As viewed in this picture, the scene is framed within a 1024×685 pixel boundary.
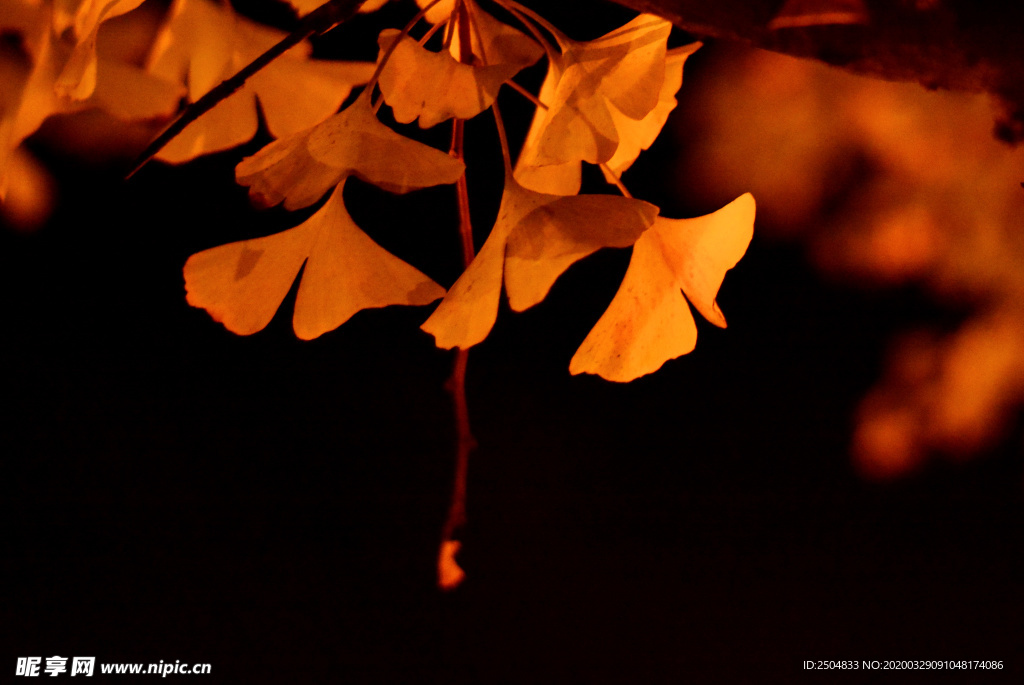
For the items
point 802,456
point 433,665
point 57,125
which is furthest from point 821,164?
point 57,125

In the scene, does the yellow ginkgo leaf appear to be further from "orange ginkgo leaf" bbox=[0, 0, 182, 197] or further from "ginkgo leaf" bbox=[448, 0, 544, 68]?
"orange ginkgo leaf" bbox=[0, 0, 182, 197]

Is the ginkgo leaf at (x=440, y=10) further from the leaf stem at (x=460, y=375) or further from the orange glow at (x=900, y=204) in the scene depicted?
the orange glow at (x=900, y=204)

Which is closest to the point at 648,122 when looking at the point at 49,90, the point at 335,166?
the point at 335,166

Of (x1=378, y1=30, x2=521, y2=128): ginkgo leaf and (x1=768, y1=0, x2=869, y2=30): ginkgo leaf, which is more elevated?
(x1=768, y1=0, x2=869, y2=30): ginkgo leaf

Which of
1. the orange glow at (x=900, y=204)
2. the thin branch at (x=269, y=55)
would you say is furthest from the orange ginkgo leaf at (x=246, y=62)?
the orange glow at (x=900, y=204)

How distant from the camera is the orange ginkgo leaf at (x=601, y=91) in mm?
248

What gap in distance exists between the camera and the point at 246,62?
39 centimetres

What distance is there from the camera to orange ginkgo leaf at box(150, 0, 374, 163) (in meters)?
0.38

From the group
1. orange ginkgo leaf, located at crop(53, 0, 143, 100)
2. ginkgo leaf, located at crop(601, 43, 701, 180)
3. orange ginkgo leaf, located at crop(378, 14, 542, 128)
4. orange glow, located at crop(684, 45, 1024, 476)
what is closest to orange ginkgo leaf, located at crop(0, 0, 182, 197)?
orange ginkgo leaf, located at crop(53, 0, 143, 100)

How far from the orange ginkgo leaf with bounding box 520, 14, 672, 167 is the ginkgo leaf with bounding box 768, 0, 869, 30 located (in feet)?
0.16

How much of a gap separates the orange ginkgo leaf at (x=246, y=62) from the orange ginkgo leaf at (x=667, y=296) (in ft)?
0.67

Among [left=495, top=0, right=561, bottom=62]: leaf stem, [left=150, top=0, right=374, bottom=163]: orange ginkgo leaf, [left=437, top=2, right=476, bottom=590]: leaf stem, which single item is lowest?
[left=437, top=2, right=476, bottom=590]: leaf stem

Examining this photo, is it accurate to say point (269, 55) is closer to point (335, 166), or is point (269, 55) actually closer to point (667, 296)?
point (335, 166)

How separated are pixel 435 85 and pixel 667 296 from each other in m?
0.14
